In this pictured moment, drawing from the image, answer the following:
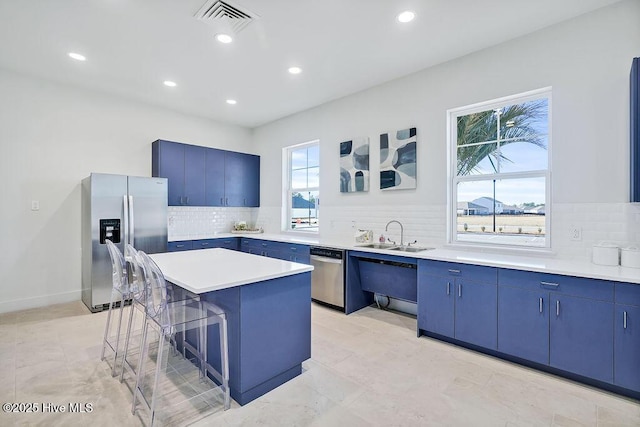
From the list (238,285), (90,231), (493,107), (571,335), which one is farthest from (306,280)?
(90,231)

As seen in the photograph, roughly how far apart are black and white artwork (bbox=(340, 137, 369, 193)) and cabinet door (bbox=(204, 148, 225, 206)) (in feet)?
7.47

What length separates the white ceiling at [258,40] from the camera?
2.62 m

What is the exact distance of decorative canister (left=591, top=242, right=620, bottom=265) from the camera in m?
2.42

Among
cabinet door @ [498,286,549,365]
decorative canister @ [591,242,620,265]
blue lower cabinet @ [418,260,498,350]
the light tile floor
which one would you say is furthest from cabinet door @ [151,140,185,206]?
decorative canister @ [591,242,620,265]

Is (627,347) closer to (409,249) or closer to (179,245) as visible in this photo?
(409,249)

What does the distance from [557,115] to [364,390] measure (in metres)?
2.87

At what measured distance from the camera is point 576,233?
273cm

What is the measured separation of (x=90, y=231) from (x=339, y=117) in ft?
12.0

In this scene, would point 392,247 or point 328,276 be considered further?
point 328,276

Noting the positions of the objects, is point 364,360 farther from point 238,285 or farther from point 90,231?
point 90,231

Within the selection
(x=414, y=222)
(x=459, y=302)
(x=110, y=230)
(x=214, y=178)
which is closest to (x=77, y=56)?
(x=110, y=230)

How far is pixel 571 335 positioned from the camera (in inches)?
90.4

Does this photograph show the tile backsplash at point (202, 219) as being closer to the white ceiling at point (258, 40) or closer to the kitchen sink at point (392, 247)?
the white ceiling at point (258, 40)

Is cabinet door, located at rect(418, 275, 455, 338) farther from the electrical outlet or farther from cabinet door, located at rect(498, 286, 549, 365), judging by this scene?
the electrical outlet
